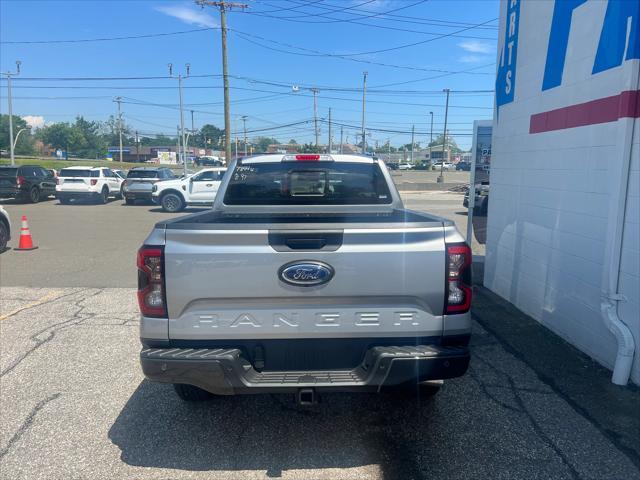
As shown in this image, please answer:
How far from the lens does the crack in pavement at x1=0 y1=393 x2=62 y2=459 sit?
3342mm

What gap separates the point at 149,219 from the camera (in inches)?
696

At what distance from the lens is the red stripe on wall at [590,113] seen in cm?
423

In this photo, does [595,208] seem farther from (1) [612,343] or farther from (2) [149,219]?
(2) [149,219]

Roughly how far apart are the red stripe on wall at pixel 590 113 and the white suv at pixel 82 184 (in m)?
22.1

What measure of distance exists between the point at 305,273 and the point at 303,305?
192 mm

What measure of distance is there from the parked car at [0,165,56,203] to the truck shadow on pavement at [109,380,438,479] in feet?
70.7

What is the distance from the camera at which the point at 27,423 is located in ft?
12.0

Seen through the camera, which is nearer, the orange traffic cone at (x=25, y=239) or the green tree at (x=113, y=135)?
the orange traffic cone at (x=25, y=239)

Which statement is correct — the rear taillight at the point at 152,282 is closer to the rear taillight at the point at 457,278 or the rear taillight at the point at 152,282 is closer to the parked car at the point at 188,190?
the rear taillight at the point at 457,278

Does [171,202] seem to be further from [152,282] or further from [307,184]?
[152,282]

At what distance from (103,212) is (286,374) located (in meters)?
19.3

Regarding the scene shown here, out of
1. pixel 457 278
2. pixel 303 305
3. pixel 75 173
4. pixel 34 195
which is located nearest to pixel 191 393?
pixel 303 305

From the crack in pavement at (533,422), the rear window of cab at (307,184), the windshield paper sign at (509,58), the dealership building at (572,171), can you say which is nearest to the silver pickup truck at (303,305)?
the crack in pavement at (533,422)

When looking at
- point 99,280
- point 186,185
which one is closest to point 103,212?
point 186,185
